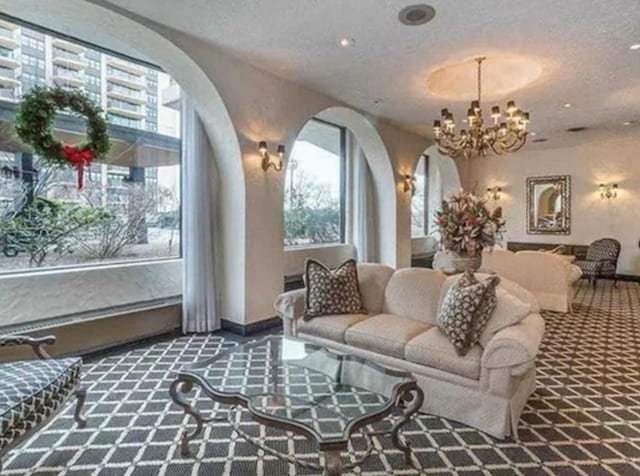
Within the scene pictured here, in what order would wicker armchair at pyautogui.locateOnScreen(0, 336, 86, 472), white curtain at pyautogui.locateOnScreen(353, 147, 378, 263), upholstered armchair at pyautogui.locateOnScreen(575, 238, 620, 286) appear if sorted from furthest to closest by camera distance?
1. upholstered armchair at pyautogui.locateOnScreen(575, 238, 620, 286)
2. white curtain at pyautogui.locateOnScreen(353, 147, 378, 263)
3. wicker armchair at pyautogui.locateOnScreen(0, 336, 86, 472)

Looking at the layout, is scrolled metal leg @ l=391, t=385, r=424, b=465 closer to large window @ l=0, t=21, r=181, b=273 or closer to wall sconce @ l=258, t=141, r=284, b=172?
wall sconce @ l=258, t=141, r=284, b=172

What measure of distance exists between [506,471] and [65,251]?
429 centimetres

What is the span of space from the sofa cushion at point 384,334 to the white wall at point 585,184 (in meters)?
8.31

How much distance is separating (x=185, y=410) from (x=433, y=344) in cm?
171

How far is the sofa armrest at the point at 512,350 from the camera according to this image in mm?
2572

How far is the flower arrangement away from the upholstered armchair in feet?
15.1

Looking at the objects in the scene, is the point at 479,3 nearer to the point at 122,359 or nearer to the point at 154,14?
the point at 154,14

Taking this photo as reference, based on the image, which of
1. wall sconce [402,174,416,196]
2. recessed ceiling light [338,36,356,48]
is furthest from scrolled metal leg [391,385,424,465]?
wall sconce [402,174,416,196]

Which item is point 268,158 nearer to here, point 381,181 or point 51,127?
point 51,127

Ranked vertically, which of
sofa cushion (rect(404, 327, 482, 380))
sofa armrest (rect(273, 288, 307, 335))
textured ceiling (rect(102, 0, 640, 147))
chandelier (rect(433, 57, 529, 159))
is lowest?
sofa cushion (rect(404, 327, 482, 380))

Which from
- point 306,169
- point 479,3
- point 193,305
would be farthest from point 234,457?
point 306,169

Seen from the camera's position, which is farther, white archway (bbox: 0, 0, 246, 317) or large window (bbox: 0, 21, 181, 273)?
large window (bbox: 0, 21, 181, 273)

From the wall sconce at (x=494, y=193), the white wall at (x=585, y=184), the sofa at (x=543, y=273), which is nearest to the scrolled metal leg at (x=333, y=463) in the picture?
the sofa at (x=543, y=273)

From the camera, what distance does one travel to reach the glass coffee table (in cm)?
203
